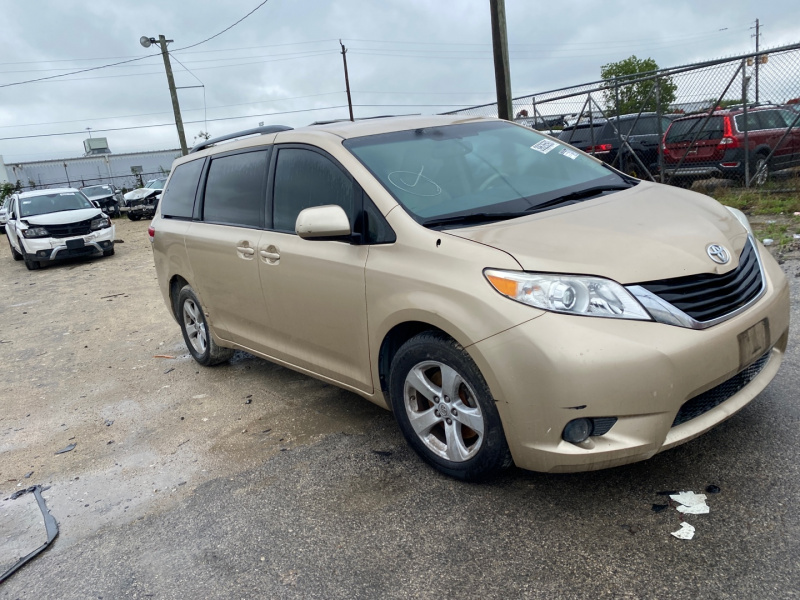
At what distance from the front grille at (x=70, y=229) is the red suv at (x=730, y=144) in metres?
11.9

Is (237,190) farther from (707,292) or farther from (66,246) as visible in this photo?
(66,246)

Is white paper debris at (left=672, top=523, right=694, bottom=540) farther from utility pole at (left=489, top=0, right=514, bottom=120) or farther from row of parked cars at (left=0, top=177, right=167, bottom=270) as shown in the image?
row of parked cars at (left=0, top=177, right=167, bottom=270)

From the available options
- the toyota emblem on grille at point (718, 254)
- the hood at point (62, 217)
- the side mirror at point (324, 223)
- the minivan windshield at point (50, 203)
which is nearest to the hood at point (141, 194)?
the minivan windshield at point (50, 203)

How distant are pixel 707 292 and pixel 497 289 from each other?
90cm

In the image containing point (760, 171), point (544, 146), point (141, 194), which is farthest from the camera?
point (141, 194)

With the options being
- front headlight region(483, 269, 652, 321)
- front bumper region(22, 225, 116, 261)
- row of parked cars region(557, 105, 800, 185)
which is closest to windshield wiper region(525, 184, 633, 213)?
front headlight region(483, 269, 652, 321)

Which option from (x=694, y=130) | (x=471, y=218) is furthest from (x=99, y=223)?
(x=471, y=218)

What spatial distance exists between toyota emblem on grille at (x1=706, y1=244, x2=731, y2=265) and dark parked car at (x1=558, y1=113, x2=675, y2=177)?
31.0 feet

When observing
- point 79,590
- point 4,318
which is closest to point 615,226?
point 79,590

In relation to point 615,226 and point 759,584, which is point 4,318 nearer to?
point 615,226

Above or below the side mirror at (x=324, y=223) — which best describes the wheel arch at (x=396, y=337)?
below

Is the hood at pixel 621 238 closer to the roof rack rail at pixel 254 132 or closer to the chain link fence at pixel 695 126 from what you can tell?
the roof rack rail at pixel 254 132

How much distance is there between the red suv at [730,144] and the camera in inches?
400

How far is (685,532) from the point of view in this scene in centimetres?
266
